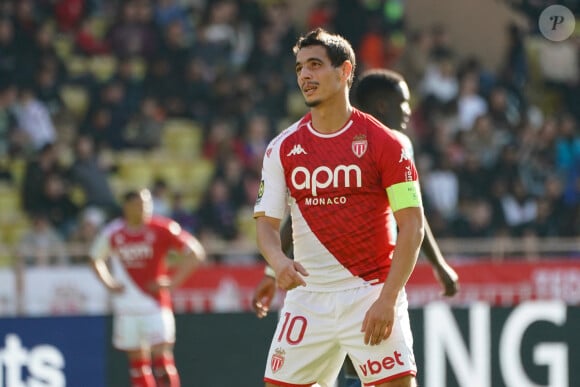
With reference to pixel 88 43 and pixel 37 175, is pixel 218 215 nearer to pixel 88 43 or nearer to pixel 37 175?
pixel 37 175

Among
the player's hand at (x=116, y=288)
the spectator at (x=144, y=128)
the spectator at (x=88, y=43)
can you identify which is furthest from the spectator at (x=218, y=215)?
the player's hand at (x=116, y=288)

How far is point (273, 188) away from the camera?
273 inches

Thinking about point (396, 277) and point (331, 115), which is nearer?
point (396, 277)

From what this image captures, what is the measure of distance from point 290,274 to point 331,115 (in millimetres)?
868

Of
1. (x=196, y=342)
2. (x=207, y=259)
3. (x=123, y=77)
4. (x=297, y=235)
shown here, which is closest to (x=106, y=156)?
(x=123, y=77)

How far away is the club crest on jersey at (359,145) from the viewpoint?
682cm

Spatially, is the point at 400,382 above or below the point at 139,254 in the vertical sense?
above

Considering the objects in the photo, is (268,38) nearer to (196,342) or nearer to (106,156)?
(106,156)

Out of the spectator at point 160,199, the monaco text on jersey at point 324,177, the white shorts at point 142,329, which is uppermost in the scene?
the monaco text on jersey at point 324,177

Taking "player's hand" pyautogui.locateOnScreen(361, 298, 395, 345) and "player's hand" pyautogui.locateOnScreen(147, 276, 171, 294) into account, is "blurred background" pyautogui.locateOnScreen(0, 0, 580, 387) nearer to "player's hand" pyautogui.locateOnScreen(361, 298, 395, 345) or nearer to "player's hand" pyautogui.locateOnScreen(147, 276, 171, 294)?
"player's hand" pyautogui.locateOnScreen(147, 276, 171, 294)

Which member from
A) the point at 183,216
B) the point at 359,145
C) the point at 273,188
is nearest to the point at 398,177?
the point at 359,145

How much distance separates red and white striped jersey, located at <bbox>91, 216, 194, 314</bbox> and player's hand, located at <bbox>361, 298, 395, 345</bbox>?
6.89m

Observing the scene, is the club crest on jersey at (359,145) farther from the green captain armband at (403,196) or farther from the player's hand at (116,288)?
the player's hand at (116,288)

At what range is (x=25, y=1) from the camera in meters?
19.8
